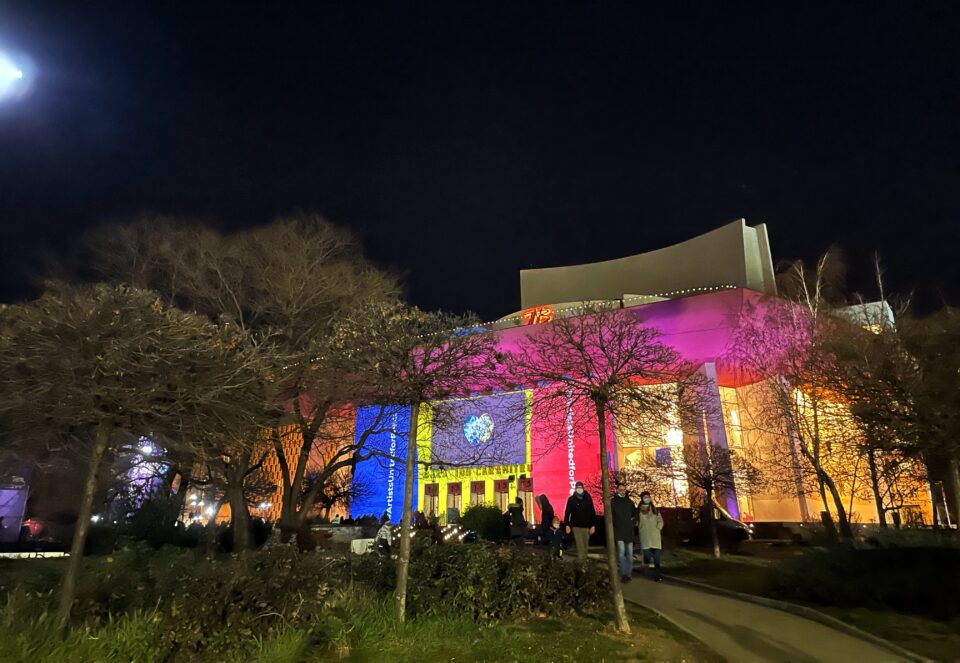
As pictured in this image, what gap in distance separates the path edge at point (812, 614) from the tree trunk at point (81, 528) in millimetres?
8644

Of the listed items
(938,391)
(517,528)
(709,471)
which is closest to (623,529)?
(517,528)

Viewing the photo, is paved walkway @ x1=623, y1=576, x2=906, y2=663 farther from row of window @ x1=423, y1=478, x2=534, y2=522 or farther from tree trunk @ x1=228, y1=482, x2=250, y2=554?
row of window @ x1=423, y1=478, x2=534, y2=522

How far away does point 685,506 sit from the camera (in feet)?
73.4

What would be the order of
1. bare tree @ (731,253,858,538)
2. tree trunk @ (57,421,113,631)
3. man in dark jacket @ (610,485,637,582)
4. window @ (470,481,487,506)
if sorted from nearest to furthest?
tree trunk @ (57,421,113,631), man in dark jacket @ (610,485,637,582), bare tree @ (731,253,858,538), window @ (470,481,487,506)

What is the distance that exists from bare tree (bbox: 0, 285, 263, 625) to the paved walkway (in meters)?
6.67

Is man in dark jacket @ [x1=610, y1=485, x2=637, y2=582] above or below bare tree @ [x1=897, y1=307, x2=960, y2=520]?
below

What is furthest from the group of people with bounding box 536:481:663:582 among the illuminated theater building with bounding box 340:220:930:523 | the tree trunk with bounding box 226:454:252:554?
the tree trunk with bounding box 226:454:252:554

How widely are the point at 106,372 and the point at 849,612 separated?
10304 mm

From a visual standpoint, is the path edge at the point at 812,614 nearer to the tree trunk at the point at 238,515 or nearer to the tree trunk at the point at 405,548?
the tree trunk at the point at 405,548

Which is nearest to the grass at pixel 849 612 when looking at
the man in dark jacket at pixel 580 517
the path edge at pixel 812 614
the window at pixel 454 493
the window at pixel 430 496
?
the path edge at pixel 812 614

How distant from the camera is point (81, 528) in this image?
5934mm

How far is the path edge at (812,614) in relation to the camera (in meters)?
6.54

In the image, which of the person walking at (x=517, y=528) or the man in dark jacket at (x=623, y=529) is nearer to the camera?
the man in dark jacket at (x=623, y=529)

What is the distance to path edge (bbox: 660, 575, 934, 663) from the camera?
6537 mm
